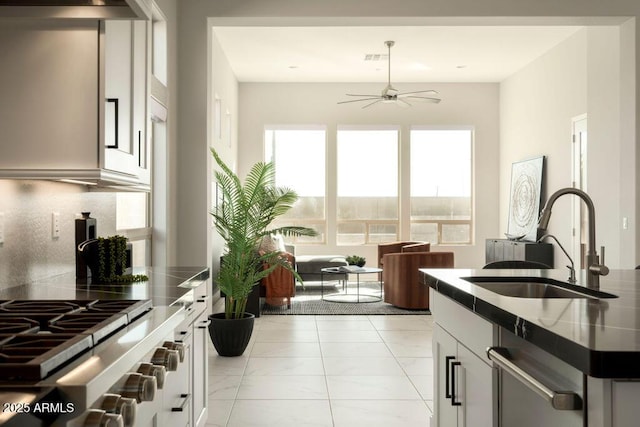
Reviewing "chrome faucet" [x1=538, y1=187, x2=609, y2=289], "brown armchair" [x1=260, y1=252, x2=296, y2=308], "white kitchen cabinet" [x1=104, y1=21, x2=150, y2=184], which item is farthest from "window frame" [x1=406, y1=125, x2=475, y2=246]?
"chrome faucet" [x1=538, y1=187, x2=609, y2=289]

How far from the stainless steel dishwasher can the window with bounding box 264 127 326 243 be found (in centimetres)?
853

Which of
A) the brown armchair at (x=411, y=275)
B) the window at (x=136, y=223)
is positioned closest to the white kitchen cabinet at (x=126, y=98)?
the window at (x=136, y=223)

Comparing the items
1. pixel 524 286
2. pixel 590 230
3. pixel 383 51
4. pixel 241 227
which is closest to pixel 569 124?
pixel 383 51

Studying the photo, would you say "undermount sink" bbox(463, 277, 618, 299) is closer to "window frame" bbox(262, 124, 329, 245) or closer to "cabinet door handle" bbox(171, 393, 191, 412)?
"cabinet door handle" bbox(171, 393, 191, 412)

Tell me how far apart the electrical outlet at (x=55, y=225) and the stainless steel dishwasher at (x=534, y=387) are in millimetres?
1940

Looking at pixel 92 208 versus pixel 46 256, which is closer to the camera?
pixel 46 256

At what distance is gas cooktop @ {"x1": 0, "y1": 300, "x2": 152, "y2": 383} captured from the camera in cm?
106

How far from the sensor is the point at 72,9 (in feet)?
6.57

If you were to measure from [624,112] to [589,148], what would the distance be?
1.20 metres

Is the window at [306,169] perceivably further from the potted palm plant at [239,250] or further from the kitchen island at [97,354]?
the kitchen island at [97,354]

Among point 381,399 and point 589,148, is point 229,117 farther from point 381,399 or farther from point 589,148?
point 381,399

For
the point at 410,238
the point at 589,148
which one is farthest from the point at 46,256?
the point at 410,238

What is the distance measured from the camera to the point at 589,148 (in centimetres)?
626

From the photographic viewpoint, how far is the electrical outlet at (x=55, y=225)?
2.63 meters
